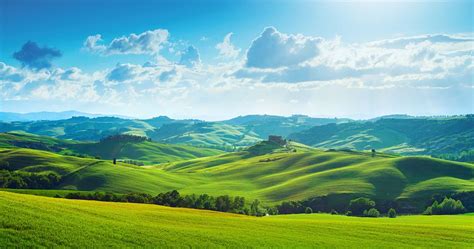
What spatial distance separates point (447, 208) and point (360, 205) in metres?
34.5

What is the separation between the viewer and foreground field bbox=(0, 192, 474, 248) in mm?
51625

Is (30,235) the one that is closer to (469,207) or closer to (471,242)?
(471,242)

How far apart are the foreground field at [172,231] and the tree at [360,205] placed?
103957 mm

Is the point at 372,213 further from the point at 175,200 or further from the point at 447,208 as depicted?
the point at 175,200

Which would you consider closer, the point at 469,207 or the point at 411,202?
the point at 469,207

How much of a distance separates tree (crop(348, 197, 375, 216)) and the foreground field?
4093 inches

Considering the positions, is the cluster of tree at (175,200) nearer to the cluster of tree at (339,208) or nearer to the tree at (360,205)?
the cluster of tree at (339,208)

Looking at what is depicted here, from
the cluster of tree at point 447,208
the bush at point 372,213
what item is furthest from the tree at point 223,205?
the cluster of tree at point 447,208

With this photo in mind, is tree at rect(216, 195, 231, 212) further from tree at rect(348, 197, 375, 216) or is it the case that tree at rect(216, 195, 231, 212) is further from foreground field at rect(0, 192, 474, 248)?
tree at rect(348, 197, 375, 216)

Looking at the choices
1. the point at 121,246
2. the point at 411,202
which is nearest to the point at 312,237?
the point at 121,246

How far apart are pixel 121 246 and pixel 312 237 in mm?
31835

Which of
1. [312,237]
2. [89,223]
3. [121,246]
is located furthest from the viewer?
[312,237]

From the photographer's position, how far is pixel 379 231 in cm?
7969

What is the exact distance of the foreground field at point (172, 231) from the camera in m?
51.6
